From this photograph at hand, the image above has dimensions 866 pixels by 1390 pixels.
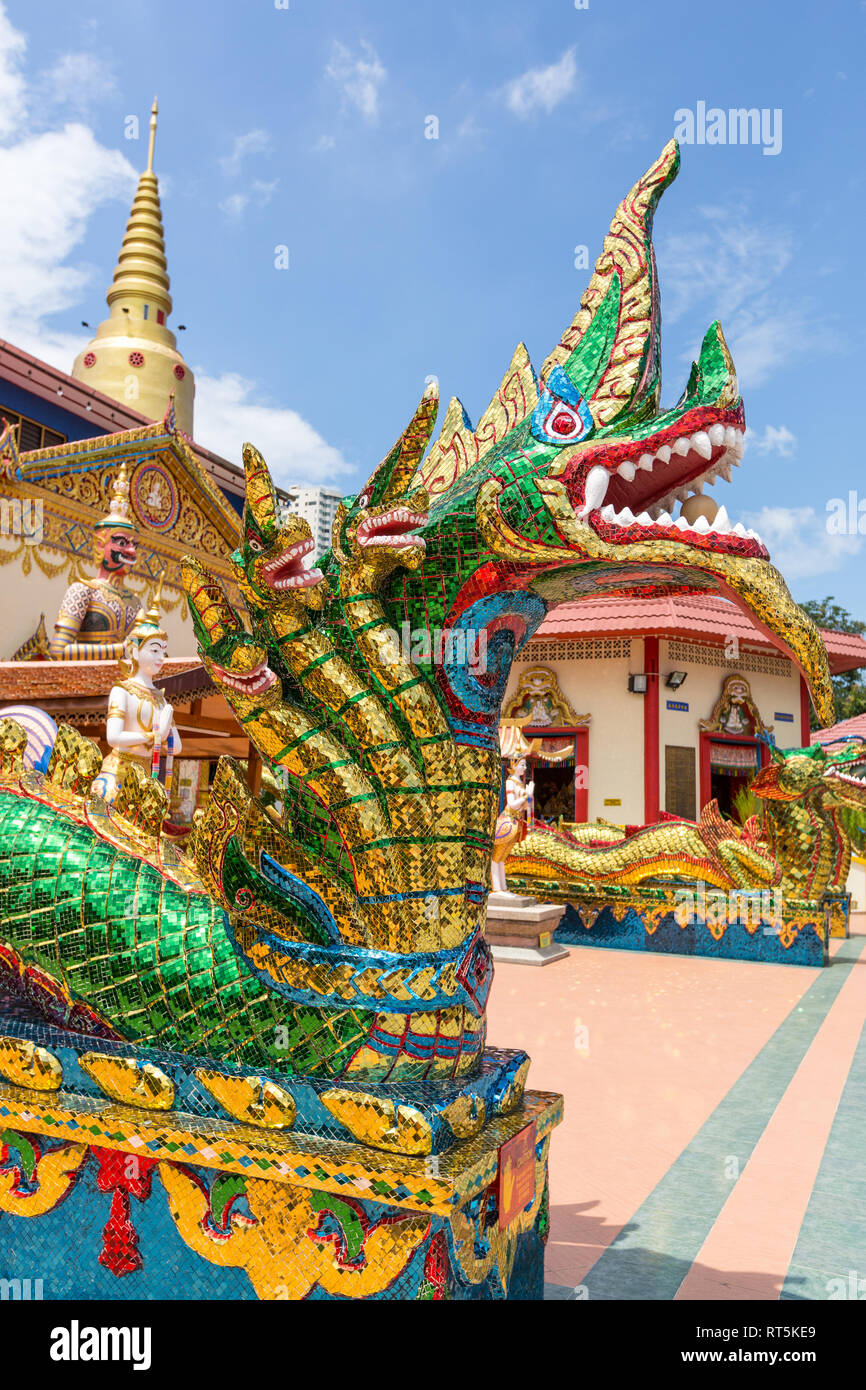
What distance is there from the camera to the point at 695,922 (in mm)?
8930

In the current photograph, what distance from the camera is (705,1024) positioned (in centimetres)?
582

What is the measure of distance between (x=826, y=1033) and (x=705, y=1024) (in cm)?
75

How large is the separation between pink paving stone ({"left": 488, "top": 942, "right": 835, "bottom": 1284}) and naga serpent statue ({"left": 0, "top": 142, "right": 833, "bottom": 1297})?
1.26 m

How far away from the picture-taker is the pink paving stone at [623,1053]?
123 inches

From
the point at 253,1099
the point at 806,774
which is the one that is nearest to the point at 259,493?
the point at 253,1099

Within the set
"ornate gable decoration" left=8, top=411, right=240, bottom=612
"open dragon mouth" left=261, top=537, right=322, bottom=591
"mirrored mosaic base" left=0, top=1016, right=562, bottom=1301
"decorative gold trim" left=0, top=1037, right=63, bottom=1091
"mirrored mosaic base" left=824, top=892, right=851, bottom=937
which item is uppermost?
"ornate gable decoration" left=8, top=411, right=240, bottom=612

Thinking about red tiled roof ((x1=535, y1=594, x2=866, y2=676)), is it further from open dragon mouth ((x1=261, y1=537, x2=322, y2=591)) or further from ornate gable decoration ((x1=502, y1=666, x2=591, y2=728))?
open dragon mouth ((x1=261, y1=537, x2=322, y2=591))

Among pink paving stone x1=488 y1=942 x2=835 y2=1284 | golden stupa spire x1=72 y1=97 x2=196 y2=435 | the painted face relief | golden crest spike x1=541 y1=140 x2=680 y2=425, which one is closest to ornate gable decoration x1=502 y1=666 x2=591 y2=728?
pink paving stone x1=488 y1=942 x2=835 y2=1284

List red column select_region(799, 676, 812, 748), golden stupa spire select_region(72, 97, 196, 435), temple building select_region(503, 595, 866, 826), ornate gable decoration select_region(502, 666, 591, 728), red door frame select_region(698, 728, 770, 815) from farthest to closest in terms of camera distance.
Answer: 1. golden stupa spire select_region(72, 97, 196, 435)
2. red column select_region(799, 676, 812, 748)
3. ornate gable decoration select_region(502, 666, 591, 728)
4. red door frame select_region(698, 728, 770, 815)
5. temple building select_region(503, 595, 866, 826)

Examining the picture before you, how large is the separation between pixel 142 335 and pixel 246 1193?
67.8ft

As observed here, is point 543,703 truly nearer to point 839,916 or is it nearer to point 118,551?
point 839,916

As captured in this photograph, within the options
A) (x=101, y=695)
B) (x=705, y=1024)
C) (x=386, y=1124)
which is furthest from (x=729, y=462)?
(x=101, y=695)

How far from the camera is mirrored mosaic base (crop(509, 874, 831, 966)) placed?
8.35 meters
